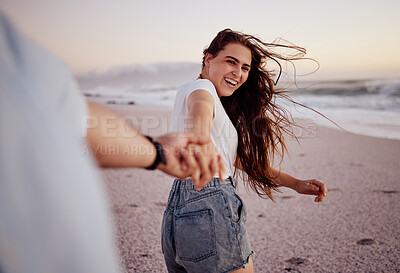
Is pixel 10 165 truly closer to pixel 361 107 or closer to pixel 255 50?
pixel 255 50

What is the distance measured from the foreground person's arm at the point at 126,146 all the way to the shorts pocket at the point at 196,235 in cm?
65

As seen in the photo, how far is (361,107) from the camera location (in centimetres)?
1388

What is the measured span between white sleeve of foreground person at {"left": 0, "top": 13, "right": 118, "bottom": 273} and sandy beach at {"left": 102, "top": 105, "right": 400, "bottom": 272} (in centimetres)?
249

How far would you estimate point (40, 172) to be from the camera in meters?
0.47

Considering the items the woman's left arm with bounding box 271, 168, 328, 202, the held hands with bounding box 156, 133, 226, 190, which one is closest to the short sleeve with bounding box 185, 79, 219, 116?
the held hands with bounding box 156, 133, 226, 190

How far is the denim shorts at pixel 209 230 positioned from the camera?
1.56 meters

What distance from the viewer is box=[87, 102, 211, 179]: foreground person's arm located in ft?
2.52

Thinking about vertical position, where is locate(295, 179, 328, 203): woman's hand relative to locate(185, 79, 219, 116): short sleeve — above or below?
below

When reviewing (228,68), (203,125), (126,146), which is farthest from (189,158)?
(228,68)

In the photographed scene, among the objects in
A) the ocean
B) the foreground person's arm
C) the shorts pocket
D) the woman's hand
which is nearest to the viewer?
the foreground person's arm

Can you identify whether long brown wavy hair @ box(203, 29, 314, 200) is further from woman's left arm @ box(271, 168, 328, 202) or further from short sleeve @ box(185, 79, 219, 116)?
short sleeve @ box(185, 79, 219, 116)

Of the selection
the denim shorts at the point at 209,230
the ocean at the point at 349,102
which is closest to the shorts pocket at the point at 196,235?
the denim shorts at the point at 209,230

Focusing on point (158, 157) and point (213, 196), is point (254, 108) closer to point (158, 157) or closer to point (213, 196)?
→ point (213, 196)

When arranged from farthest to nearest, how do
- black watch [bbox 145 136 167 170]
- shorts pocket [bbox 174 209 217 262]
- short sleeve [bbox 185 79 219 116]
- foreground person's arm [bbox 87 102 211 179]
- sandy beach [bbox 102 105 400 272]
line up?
sandy beach [bbox 102 105 400 272] < short sleeve [bbox 185 79 219 116] < shorts pocket [bbox 174 209 217 262] < black watch [bbox 145 136 167 170] < foreground person's arm [bbox 87 102 211 179]
